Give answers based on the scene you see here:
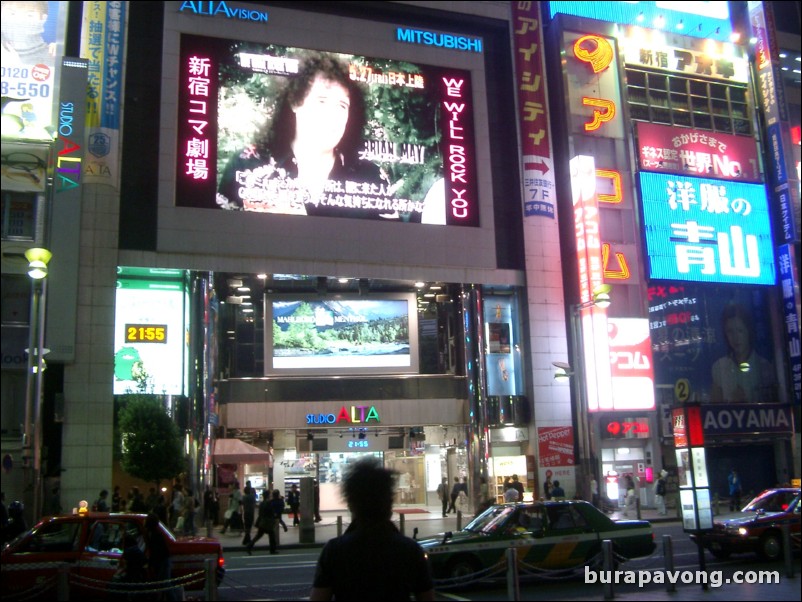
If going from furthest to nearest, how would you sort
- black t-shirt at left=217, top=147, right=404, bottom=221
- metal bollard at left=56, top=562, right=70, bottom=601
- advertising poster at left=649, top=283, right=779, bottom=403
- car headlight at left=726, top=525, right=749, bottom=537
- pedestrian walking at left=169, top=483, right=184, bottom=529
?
advertising poster at left=649, top=283, right=779, bottom=403, black t-shirt at left=217, top=147, right=404, bottom=221, pedestrian walking at left=169, top=483, right=184, bottom=529, car headlight at left=726, top=525, right=749, bottom=537, metal bollard at left=56, top=562, right=70, bottom=601

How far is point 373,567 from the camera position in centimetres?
440

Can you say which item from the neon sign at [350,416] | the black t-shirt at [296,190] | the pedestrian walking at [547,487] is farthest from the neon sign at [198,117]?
the pedestrian walking at [547,487]

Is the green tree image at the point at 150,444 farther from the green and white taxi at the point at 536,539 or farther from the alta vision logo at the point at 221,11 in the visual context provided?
the alta vision logo at the point at 221,11

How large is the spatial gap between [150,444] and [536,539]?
14571mm

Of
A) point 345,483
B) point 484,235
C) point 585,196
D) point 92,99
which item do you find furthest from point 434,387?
point 345,483

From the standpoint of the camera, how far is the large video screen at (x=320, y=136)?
1161 inches

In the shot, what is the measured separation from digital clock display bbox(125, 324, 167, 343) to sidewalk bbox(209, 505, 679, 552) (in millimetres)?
6833

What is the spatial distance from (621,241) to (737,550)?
20.2m

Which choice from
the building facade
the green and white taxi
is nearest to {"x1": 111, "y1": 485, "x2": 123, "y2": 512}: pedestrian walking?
the building facade

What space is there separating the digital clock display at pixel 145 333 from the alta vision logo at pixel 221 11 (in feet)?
37.9

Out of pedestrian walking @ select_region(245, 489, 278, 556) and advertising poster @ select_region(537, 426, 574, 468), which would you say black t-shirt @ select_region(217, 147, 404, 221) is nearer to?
advertising poster @ select_region(537, 426, 574, 468)

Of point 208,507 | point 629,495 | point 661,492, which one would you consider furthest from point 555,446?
point 208,507

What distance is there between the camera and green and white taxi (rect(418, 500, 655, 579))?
13.4 meters

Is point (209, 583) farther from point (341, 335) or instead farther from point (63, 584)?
point (341, 335)
